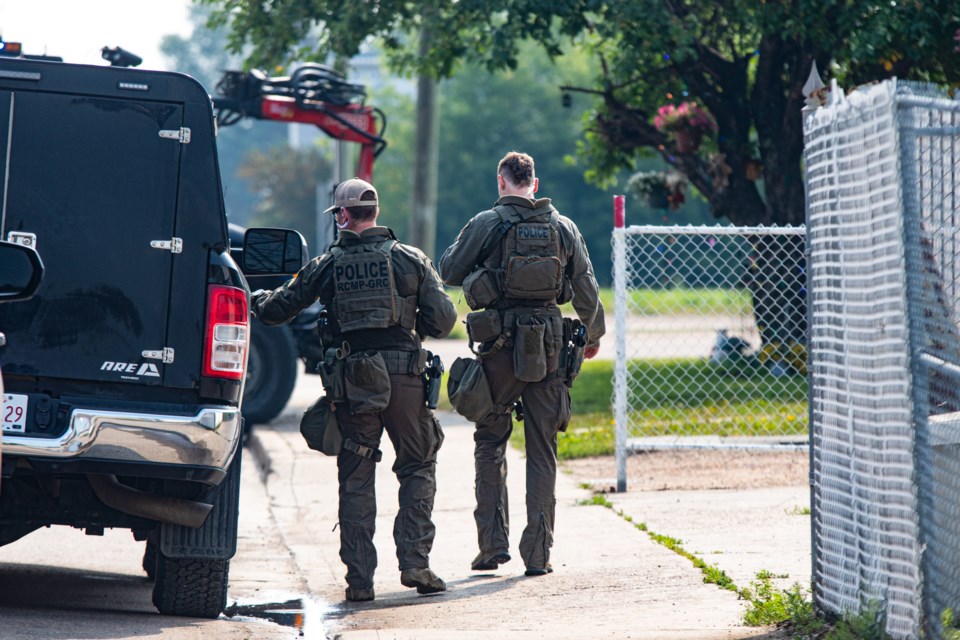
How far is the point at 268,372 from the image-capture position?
1277 centimetres

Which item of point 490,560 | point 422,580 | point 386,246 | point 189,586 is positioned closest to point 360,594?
point 422,580

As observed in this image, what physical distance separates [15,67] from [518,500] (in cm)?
459

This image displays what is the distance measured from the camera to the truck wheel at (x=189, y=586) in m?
5.75

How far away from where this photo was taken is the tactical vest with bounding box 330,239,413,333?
6113 millimetres

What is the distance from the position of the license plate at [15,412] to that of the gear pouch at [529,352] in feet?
7.16

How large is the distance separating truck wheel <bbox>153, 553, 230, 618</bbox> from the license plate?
86 cm

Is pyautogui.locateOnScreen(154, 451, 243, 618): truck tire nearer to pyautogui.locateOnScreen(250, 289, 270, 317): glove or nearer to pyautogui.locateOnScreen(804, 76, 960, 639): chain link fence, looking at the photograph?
pyautogui.locateOnScreen(250, 289, 270, 317): glove

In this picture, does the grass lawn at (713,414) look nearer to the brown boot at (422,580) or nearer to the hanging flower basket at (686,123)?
the hanging flower basket at (686,123)

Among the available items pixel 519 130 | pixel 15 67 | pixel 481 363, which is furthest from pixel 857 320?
pixel 519 130

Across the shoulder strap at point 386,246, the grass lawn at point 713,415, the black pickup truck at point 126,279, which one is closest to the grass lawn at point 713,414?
the grass lawn at point 713,415

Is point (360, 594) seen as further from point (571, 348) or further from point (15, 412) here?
point (15, 412)

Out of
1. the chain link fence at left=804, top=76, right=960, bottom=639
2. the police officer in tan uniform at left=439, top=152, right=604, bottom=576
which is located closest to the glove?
the police officer in tan uniform at left=439, top=152, right=604, bottom=576

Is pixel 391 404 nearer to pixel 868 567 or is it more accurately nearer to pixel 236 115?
pixel 868 567

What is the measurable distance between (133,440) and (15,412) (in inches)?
17.9
